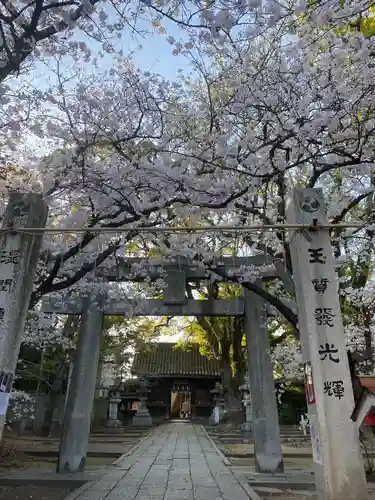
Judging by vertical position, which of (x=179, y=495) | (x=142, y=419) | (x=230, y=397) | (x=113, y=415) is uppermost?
A: (x=230, y=397)

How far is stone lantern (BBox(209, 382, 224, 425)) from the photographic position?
24961 millimetres

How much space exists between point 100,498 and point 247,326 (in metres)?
4.90

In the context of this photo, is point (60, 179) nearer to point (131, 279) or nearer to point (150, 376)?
point (131, 279)

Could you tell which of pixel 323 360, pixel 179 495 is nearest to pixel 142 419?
pixel 179 495

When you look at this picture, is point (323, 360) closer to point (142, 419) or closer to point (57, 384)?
point (57, 384)

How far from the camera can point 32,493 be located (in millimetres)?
7199

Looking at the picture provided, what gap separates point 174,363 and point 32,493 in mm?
23558

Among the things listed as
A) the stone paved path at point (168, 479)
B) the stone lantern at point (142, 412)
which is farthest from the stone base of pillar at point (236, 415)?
the stone paved path at point (168, 479)

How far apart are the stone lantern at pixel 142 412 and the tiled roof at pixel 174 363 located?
160cm

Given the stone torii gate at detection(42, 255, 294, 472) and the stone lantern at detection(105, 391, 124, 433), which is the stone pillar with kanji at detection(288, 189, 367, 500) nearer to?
the stone torii gate at detection(42, 255, 294, 472)

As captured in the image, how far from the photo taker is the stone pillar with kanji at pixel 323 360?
392 centimetres

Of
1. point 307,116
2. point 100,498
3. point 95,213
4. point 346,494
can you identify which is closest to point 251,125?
point 307,116

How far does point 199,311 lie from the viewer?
9938mm

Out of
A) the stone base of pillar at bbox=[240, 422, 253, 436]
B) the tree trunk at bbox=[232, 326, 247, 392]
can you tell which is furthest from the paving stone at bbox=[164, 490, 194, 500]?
the tree trunk at bbox=[232, 326, 247, 392]
